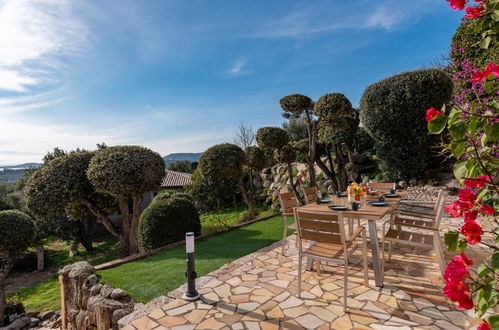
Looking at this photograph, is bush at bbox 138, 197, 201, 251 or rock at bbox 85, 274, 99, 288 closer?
rock at bbox 85, 274, 99, 288

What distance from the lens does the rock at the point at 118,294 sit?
3.18 m

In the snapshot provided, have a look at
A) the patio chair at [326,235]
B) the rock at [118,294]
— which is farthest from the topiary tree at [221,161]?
the patio chair at [326,235]

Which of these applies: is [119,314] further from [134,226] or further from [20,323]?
[20,323]

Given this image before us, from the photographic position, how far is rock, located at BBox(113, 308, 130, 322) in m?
2.81

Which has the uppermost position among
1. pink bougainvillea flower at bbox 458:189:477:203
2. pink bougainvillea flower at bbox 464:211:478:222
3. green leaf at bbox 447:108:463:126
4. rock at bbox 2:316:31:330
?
green leaf at bbox 447:108:463:126

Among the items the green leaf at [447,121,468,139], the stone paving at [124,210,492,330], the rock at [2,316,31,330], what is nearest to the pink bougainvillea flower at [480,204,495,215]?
the green leaf at [447,121,468,139]

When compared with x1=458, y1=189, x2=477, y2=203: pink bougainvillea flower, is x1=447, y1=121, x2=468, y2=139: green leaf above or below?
above

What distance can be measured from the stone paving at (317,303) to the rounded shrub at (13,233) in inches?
287

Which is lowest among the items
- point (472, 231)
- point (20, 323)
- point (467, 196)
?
point (20, 323)

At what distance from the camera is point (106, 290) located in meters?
3.33

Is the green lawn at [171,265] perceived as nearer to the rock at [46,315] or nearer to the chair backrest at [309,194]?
the rock at [46,315]

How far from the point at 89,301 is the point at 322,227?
3245mm

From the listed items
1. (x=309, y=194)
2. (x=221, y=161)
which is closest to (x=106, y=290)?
(x=309, y=194)

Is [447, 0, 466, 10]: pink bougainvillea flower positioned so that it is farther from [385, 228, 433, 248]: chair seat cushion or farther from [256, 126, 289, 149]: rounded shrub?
[256, 126, 289, 149]: rounded shrub
